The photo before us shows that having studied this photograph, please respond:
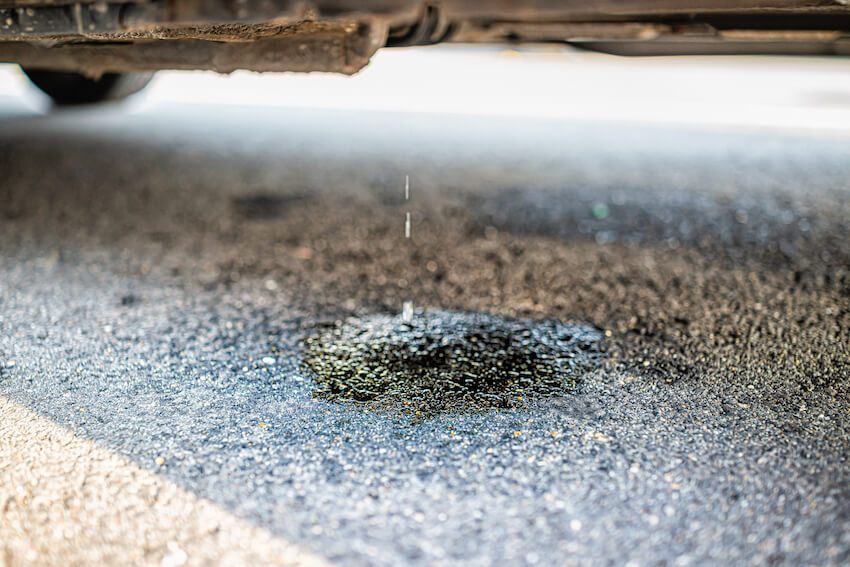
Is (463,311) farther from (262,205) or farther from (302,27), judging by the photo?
(262,205)

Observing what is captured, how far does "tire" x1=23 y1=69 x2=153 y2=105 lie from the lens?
4438mm

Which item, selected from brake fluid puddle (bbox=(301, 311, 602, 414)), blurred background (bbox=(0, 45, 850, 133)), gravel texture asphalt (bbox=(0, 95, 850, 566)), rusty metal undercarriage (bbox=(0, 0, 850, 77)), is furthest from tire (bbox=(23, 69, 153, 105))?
brake fluid puddle (bbox=(301, 311, 602, 414))

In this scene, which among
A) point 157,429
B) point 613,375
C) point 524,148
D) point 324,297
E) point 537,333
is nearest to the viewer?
point 157,429

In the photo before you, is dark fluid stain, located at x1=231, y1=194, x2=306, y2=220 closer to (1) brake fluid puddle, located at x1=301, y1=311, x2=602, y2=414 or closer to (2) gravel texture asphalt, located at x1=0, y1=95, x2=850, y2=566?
(2) gravel texture asphalt, located at x1=0, y1=95, x2=850, y2=566

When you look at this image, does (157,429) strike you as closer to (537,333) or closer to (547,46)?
(537,333)

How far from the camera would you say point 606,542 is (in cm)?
116

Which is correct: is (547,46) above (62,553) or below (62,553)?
above

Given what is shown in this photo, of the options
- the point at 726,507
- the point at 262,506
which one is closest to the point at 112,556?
the point at 262,506

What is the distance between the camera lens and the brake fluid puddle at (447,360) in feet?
5.47

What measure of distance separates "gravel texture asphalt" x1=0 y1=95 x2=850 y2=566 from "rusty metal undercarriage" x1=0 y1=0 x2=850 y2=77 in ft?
2.64

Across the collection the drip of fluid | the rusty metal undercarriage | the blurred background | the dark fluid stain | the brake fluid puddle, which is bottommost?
the blurred background

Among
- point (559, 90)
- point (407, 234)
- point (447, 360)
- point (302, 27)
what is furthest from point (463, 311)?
point (559, 90)

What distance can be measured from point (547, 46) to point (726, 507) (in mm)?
3121

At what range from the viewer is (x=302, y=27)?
6.25 ft
